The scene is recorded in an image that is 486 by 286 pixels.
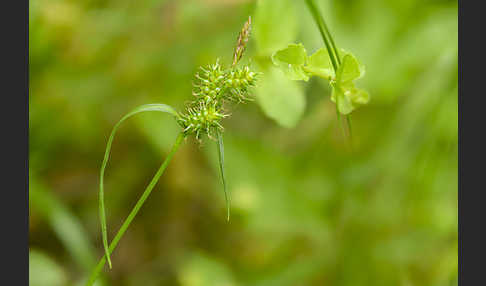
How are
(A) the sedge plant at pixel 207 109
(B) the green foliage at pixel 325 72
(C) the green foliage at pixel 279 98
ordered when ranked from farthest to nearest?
(C) the green foliage at pixel 279 98
(B) the green foliage at pixel 325 72
(A) the sedge plant at pixel 207 109

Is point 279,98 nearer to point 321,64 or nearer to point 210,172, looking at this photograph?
point 321,64

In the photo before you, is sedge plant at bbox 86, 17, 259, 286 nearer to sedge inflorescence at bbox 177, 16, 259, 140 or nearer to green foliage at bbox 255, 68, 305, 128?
sedge inflorescence at bbox 177, 16, 259, 140

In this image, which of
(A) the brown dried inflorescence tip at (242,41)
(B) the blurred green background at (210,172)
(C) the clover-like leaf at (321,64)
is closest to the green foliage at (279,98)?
(C) the clover-like leaf at (321,64)

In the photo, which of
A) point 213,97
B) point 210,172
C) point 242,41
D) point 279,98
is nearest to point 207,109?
point 213,97

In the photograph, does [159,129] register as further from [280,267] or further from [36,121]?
[280,267]

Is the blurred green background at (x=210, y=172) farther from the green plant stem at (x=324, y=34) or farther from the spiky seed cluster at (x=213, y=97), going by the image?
the spiky seed cluster at (x=213, y=97)

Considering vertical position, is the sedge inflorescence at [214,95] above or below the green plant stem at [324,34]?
below
